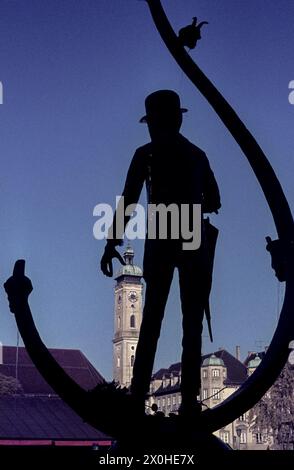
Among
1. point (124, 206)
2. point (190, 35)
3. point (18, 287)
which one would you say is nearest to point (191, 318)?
point (124, 206)

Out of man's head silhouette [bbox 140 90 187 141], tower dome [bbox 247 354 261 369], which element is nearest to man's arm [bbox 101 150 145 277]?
man's head silhouette [bbox 140 90 187 141]

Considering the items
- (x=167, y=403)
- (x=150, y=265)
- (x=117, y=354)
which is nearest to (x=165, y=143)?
(x=150, y=265)

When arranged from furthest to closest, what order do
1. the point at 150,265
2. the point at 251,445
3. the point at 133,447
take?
the point at 251,445 < the point at 150,265 < the point at 133,447

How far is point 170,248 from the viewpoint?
6.10 m

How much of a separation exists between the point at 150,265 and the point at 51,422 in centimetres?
3219

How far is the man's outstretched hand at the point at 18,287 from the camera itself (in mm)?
5781

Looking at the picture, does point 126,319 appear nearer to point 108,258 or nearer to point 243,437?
point 243,437

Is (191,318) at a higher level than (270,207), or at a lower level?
lower

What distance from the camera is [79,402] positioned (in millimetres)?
5477

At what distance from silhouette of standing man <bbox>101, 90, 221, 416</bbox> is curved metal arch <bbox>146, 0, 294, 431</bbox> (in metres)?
0.29

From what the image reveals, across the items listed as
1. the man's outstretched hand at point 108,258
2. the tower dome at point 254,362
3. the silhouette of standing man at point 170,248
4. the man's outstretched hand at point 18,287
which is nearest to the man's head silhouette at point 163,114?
the silhouette of standing man at point 170,248

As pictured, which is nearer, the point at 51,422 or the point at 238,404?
the point at 238,404

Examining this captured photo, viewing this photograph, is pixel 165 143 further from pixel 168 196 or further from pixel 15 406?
pixel 15 406

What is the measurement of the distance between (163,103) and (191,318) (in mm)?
1825
